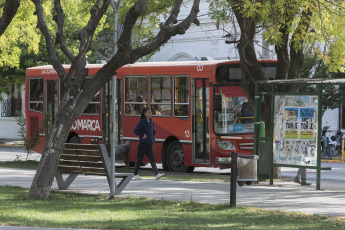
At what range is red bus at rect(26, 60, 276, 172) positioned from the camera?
22.0m

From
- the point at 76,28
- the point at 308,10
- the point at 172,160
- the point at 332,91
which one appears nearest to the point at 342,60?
the point at 308,10

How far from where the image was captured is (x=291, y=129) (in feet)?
57.9

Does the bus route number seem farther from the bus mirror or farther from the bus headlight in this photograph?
the bus headlight

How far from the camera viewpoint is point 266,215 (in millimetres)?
12242

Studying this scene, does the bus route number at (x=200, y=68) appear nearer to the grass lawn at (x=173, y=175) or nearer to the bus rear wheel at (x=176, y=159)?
the bus rear wheel at (x=176, y=159)

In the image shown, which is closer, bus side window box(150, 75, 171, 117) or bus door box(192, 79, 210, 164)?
bus door box(192, 79, 210, 164)

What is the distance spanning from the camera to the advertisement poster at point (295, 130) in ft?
56.3

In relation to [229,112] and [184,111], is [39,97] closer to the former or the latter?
[184,111]

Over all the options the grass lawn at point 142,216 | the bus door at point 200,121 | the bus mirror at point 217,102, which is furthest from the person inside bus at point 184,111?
the grass lawn at point 142,216

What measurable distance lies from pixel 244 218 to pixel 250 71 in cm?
774

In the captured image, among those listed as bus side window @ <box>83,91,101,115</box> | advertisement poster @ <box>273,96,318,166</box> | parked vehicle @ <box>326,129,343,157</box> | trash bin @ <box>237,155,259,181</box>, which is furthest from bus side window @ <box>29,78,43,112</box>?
trash bin @ <box>237,155,259,181</box>

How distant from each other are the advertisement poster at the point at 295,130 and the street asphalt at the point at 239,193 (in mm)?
645

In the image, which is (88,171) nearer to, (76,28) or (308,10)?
(308,10)

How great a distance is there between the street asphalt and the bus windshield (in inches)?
126
